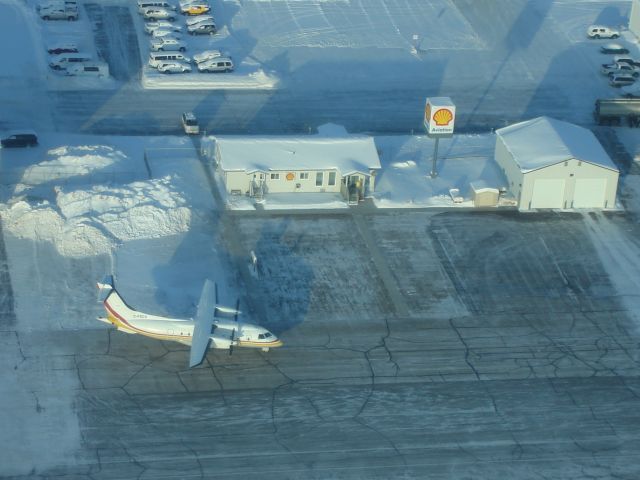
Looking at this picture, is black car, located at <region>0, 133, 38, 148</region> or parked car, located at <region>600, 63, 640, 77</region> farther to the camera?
parked car, located at <region>600, 63, 640, 77</region>

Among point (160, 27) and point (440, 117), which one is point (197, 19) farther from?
point (440, 117)

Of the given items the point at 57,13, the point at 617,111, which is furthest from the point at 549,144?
the point at 57,13

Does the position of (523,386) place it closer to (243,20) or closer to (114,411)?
(114,411)

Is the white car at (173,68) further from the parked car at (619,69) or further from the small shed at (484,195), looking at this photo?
the parked car at (619,69)

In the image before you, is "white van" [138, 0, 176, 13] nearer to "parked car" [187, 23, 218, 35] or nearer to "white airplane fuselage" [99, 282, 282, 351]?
"parked car" [187, 23, 218, 35]

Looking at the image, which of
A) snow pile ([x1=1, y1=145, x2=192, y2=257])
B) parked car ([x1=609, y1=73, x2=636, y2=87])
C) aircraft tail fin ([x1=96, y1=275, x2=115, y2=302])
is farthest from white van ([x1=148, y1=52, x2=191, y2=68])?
aircraft tail fin ([x1=96, y1=275, x2=115, y2=302])

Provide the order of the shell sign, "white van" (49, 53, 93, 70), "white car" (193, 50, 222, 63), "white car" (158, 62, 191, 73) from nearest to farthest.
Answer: the shell sign → "white van" (49, 53, 93, 70) → "white car" (158, 62, 191, 73) → "white car" (193, 50, 222, 63)

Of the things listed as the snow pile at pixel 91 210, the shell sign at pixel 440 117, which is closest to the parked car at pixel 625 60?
the shell sign at pixel 440 117
